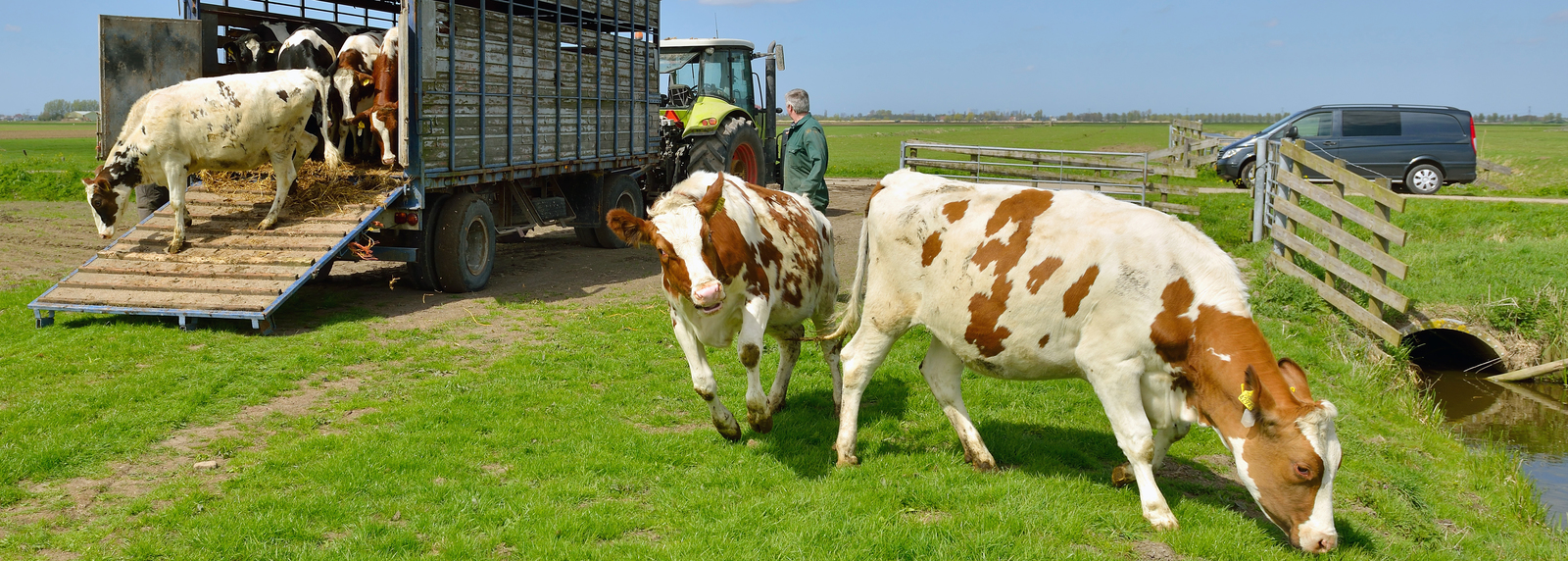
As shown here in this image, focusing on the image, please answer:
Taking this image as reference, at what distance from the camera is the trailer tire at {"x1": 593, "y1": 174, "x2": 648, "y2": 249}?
13.4 m

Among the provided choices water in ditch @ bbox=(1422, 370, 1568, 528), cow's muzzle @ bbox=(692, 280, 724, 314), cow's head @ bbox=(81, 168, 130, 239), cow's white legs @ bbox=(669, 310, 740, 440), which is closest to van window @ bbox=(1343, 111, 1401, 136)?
water in ditch @ bbox=(1422, 370, 1568, 528)

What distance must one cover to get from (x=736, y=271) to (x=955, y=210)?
46.1 inches

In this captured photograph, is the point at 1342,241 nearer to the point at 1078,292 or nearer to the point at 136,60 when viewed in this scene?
the point at 1078,292

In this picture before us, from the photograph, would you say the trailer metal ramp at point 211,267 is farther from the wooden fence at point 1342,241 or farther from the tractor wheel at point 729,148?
the wooden fence at point 1342,241

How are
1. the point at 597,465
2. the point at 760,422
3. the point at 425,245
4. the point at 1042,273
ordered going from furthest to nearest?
→ the point at 425,245
the point at 760,422
the point at 597,465
the point at 1042,273

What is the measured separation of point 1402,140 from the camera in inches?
744

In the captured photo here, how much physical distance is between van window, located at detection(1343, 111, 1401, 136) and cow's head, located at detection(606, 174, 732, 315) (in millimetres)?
17991

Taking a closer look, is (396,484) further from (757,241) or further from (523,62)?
(523,62)

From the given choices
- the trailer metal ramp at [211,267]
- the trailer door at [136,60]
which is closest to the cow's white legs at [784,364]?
the trailer metal ramp at [211,267]

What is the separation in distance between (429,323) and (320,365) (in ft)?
5.24

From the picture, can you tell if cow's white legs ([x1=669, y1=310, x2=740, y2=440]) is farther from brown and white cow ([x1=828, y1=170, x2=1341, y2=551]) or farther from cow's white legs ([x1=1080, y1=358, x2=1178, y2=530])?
cow's white legs ([x1=1080, y1=358, x2=1178, y2=530])

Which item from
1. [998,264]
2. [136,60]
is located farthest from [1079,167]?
[136,60]

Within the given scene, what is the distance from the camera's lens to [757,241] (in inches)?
221

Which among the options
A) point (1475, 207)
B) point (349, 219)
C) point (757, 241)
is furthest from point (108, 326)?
point (1475, 207)
